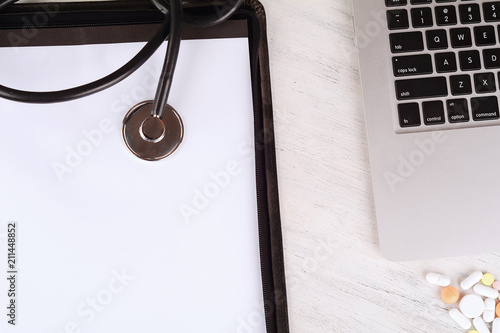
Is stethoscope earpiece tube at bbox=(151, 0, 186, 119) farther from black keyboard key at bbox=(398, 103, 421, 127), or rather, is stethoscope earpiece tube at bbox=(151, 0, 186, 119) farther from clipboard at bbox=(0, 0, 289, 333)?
black keyboard key at bbox=(398, 103, 421, 127)

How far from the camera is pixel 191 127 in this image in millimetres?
420

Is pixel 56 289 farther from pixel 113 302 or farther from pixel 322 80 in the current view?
pixel 322 80

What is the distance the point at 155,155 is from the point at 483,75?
0.32 m

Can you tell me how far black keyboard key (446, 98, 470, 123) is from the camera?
41 cm

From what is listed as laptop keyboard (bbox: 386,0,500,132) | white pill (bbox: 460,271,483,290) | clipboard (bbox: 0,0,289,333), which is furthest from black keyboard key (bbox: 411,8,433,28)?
white pill (bbox: 460,271,483,290)

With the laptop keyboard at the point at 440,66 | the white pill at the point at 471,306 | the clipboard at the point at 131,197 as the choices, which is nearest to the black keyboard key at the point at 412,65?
the laptop keyboard at the point at 440,66

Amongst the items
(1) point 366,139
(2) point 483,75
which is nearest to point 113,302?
(1) point 366,139

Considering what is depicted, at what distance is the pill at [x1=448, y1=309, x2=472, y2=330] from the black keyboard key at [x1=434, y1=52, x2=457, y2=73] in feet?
0.79

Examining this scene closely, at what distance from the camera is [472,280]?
17.3 inches

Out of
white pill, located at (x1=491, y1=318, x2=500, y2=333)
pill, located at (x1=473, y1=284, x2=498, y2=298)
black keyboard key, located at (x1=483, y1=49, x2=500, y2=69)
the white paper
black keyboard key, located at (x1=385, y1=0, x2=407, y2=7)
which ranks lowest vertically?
white pill, located at (x1=491, y1=318, x2=500, y2=333)

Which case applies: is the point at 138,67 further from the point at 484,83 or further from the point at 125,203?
the point at 484,83

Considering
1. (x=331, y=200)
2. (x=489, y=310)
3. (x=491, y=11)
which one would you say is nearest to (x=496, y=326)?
(x=489, y=310)

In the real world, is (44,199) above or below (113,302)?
above

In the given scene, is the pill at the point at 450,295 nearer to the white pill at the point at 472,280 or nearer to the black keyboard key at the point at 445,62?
the white pill at the point at 472,280
